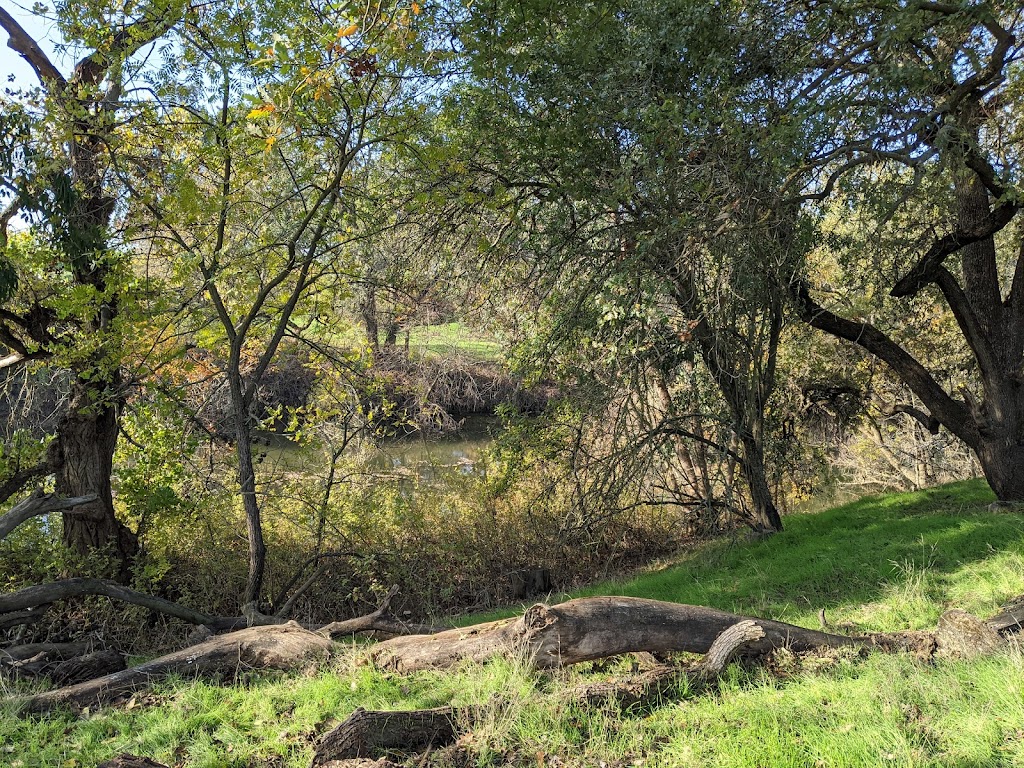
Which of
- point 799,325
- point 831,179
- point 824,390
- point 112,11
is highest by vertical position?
point 112,11

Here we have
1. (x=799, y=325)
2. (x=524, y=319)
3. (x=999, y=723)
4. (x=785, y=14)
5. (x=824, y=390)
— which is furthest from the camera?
(x=824, y=390)

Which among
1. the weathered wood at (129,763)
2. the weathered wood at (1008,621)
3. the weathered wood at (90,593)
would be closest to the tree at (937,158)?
the weathered wood at (1008,621)

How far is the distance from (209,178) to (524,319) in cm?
456

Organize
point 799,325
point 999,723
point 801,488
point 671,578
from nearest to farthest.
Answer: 1. point 999,723
2. point 671,578
3. point 799,325
4. point 801,488

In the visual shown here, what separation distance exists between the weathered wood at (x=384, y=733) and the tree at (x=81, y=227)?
499cm

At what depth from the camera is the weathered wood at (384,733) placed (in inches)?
135

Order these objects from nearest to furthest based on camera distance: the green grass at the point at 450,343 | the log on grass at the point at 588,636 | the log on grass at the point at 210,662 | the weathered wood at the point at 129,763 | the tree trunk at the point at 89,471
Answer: the weathered wood at the point at 129,763 < the log on grass at the point at 588,636 < the log on grass at the point at 210,662 < the tree trunk at the point at 89,471 < the green grass at the point at 450,343

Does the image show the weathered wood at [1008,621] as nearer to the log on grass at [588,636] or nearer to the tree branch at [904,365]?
the log on grass at [588,636]

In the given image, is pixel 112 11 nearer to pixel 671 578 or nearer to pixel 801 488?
pixel 671 578

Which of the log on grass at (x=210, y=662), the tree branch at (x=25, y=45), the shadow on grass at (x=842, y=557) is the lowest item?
the shadow on grass at (x=842, y=557)

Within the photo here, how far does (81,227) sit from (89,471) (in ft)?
10.8

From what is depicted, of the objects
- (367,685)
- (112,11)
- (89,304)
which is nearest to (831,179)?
(367,685)

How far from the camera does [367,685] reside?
14.5 ft

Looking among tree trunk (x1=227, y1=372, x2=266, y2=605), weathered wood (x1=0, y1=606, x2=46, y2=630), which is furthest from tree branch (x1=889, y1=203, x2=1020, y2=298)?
weathered wood (x1=0, y1=606, x2=46, y2=630)
